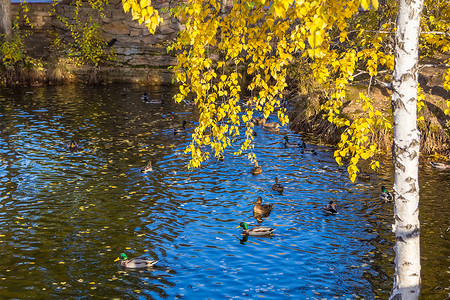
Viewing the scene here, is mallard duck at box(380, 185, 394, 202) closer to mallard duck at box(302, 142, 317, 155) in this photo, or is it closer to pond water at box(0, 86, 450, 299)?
pond water at box(0, 86, 450, 299)

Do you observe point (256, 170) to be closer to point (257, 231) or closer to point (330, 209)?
point (330, 209)

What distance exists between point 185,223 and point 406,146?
10389 millimetres

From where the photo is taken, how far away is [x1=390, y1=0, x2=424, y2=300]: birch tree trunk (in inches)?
295

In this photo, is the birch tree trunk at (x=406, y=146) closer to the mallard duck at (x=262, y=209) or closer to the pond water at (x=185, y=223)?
the pond water at (x=185, y=223)

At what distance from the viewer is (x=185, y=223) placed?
55.9 ft

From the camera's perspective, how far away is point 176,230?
1650cm

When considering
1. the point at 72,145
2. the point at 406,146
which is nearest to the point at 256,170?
the point at 72,145

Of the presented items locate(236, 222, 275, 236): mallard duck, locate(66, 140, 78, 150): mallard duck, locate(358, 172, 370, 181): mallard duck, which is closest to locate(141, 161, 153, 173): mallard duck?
locate(66, 140, 78, 150): mallard duck

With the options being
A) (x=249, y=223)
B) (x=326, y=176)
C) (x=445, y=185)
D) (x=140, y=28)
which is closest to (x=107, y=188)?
(x=249, y=223)

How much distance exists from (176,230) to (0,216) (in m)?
5.75

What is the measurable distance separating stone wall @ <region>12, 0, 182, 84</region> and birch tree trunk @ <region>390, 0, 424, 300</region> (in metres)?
36.8

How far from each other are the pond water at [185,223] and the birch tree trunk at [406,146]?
4.84 metres

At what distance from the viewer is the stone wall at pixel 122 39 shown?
43.6 metres

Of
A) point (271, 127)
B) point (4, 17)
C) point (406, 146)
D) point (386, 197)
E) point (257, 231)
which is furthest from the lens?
point (4, 17)
